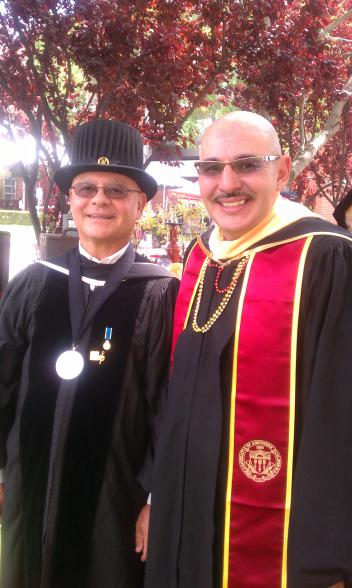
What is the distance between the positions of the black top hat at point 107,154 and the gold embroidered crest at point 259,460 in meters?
1.29

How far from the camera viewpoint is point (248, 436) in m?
1.91

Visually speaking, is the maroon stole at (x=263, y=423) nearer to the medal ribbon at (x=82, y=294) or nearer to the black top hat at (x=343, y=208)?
the medal ribbon at (x=82, y=294)

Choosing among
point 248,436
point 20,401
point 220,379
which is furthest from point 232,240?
point 20,401

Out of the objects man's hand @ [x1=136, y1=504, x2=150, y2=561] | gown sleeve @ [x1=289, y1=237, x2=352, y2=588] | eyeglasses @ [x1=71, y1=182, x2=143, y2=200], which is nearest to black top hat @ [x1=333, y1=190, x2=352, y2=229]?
eyeglasses @ [x1=71, y1=182, x2=143, y2=200]

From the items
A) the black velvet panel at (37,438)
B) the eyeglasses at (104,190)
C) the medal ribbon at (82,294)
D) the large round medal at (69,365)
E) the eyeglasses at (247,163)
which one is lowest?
the black velvet panel at (37,438)

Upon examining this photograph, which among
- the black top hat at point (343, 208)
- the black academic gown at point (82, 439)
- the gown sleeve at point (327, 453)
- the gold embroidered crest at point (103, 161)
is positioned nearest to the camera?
the gown sleeve at point (327, 453)

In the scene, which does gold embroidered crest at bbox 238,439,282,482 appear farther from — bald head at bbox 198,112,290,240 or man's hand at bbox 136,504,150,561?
bald head at bbox 198,112,290,240

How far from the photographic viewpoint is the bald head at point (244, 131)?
2.03m

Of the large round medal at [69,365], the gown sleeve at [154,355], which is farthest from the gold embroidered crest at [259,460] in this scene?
the large round medal at [69,365]

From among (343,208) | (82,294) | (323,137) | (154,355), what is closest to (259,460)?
(154,355)

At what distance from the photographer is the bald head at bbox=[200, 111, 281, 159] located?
80.0 inches

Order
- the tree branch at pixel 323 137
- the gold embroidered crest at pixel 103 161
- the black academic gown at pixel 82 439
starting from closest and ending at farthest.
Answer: the black academic gown at pixel 82 439
the gold embroidered crest at pixel 103 161
the tree branch at pixel 323 137

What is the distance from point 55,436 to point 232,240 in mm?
1121

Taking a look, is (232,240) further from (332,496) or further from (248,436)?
(332,496)
